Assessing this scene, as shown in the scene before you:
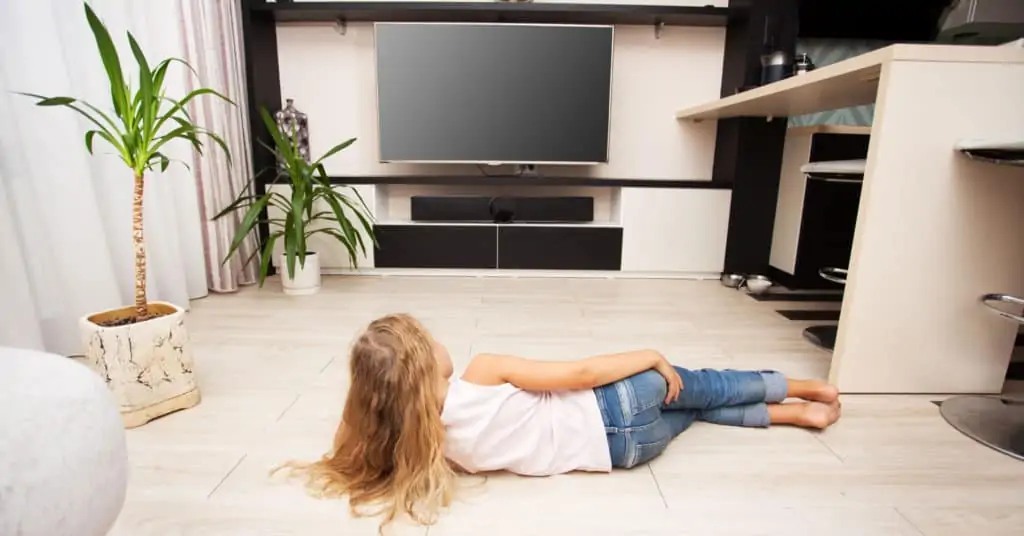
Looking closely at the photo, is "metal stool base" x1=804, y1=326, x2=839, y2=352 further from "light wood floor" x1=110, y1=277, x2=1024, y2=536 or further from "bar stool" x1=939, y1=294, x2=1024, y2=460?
"bar stool" x1=939, y1=294, x2=1024, y2=460

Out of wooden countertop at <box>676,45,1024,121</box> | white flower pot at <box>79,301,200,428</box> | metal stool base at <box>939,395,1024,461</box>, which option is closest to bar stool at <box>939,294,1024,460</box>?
metal stool base at <box>939,395,1024,461</box>

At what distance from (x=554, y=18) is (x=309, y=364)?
211cm

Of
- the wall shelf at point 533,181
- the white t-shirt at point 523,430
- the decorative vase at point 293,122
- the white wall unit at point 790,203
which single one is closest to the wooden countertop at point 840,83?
the white wall unit at point 790,203

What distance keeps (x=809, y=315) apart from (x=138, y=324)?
2.27 m

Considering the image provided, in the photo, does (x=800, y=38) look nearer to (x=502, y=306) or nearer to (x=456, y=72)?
(x=456, y=72)

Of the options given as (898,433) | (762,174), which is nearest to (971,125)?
(898,433)

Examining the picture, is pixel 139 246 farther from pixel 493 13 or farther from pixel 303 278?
pixel 493 13

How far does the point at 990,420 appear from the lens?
49.8 inches

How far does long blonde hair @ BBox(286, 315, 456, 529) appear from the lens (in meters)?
0.85

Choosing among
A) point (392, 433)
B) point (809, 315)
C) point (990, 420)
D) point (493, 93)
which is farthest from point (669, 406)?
point (493, 93)

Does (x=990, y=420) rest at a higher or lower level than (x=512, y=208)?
lower

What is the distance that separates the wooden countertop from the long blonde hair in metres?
1.20

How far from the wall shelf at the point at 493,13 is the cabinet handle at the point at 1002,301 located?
192 centimetres

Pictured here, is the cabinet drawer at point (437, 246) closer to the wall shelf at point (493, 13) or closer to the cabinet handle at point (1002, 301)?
the wall shelf at point (493, 13)
